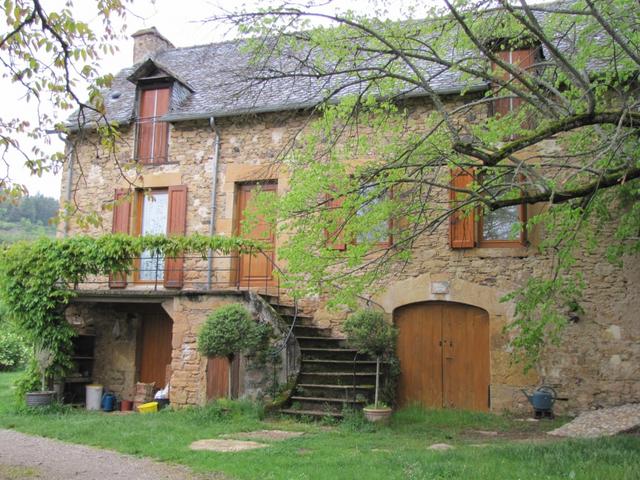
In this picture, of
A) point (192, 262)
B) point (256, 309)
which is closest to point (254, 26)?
point (256, 309)

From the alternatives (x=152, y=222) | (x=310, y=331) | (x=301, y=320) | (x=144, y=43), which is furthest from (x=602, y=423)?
(x=144, y=43)

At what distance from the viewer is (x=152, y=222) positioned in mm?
13102

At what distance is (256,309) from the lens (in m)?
10.3

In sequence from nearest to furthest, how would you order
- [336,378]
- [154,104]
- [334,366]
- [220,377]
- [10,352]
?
1. [336,378]
2. [334,366]
3. [220,377]
4. [154,104]
5. [10,352]

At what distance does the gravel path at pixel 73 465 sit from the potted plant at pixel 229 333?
2284mm

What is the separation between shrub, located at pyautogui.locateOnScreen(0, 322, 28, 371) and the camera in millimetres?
19448

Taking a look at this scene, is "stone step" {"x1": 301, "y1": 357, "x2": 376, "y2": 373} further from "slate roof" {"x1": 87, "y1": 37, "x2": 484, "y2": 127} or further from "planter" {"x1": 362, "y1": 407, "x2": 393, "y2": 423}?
"slate roof" {"x1": 87, "y1": 37, "x2": 484, "y2": 127}

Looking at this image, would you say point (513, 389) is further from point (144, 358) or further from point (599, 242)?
point (144, 358)

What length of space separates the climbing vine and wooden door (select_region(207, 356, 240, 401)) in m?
1.86

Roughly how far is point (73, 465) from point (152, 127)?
799 centimetres

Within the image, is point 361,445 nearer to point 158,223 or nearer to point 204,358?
point 204,358

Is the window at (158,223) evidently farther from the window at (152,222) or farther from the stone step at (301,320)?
the stone step at (301,320)

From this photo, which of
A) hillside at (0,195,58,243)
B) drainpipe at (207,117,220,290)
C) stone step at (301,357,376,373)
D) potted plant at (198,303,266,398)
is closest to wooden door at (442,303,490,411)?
stone step at (301,357,376,373)

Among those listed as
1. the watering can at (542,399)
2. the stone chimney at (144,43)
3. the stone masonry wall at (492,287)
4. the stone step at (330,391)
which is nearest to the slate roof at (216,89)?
the stone chimney at (144,43)
